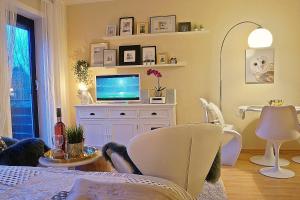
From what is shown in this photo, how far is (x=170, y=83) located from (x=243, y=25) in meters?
1.49

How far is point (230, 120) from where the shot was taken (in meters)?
4.43

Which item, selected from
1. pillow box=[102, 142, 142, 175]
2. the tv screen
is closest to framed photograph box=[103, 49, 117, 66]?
the tv screen

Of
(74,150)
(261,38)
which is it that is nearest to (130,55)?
(261,38)

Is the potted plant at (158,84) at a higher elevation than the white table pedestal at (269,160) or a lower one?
higher

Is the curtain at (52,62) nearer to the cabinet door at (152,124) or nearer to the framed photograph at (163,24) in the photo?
the cabinet door at (152,124)

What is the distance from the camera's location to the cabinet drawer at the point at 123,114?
4.22 m

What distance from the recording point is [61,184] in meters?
1.23

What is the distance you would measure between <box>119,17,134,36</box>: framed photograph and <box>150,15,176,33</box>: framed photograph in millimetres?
345

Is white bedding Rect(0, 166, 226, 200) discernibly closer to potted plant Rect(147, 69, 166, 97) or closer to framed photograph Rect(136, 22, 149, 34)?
potted plant Rect(147, 69, 166, 97)

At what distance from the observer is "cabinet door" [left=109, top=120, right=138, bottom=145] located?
13.9 feet

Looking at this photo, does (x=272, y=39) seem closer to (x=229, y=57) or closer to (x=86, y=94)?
(x=229, y=57)

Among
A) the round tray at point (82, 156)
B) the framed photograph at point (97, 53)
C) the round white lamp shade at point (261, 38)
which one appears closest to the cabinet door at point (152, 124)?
the framed photograph at point (97, 53)

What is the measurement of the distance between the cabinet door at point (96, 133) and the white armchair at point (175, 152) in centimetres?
251

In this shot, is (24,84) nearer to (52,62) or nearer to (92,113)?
(52,62)
